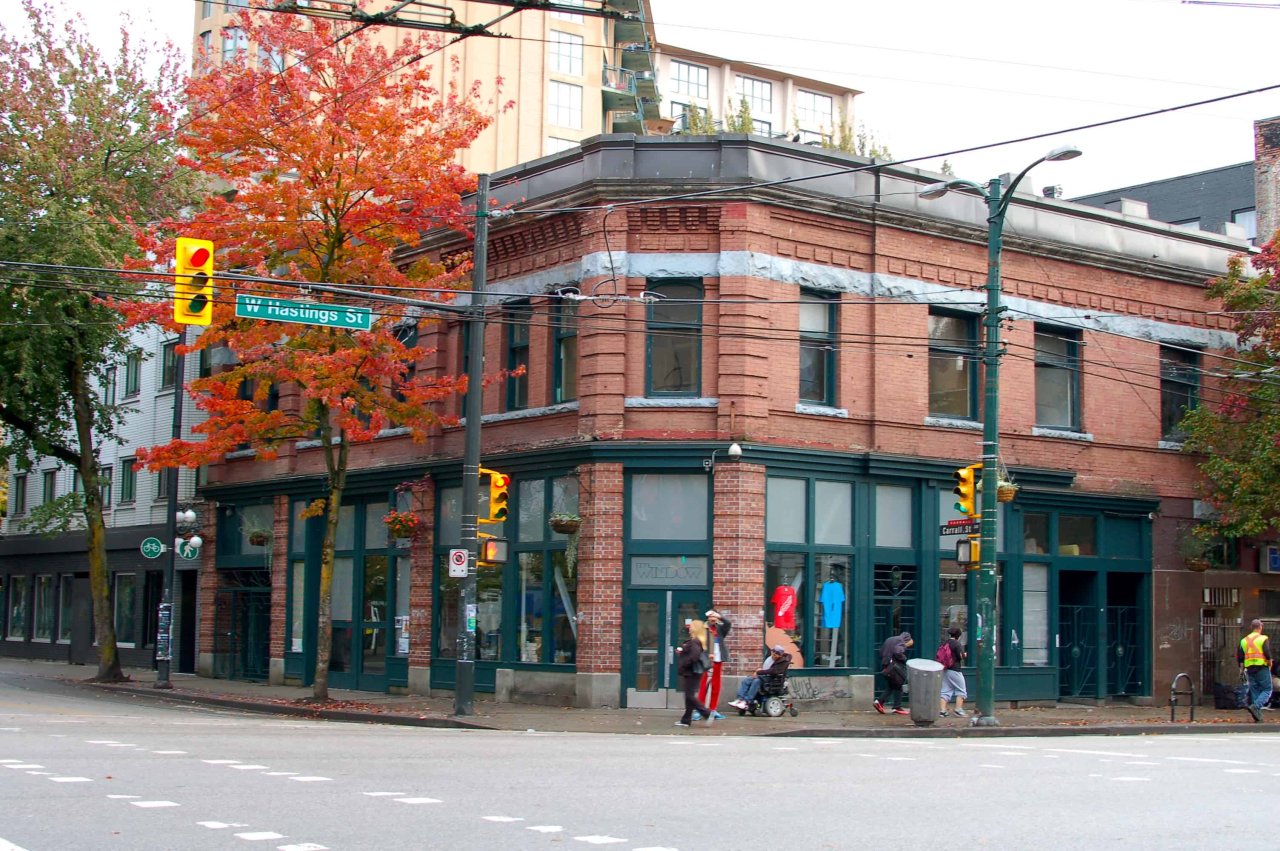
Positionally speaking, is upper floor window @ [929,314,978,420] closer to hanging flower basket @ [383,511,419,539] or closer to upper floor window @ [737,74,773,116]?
hanging flower basket @ [383,511,419,539]

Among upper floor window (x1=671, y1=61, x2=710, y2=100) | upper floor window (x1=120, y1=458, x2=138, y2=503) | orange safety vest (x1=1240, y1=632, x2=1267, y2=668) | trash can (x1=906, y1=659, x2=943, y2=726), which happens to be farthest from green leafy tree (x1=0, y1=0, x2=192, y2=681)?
upper floor window (x1=671, y1=61, x2=710, y2=100)

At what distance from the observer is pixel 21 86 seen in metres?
31.1

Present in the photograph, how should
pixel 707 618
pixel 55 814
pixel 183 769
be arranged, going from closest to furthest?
1. pixel 55 814
2. pixel 183 769
3. pixel 707 618

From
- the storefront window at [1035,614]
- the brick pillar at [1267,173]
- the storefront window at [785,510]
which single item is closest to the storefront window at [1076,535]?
the storefront window at [1035,614]

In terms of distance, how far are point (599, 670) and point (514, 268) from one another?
7864 millimetres

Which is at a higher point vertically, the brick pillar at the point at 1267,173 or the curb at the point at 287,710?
the brick pillar at the point at 1267,173

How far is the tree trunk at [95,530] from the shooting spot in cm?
3319

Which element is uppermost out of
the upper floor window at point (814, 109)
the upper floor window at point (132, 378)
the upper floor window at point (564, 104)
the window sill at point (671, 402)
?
the upper floor window at point (814, 109)

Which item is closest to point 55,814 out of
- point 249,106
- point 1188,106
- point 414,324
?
point 1188,106

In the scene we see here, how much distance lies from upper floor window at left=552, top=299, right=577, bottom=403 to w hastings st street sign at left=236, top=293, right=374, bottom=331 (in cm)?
618

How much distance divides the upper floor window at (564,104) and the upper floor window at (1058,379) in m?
39.8

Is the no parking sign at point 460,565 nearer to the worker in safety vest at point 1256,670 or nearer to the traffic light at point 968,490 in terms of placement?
the traffic light at point 968,490

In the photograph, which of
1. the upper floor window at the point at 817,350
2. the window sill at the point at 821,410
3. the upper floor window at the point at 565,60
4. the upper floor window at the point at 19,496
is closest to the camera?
the window sill at the point at 821,410

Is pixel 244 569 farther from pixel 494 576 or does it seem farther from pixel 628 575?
pixel 628 575
